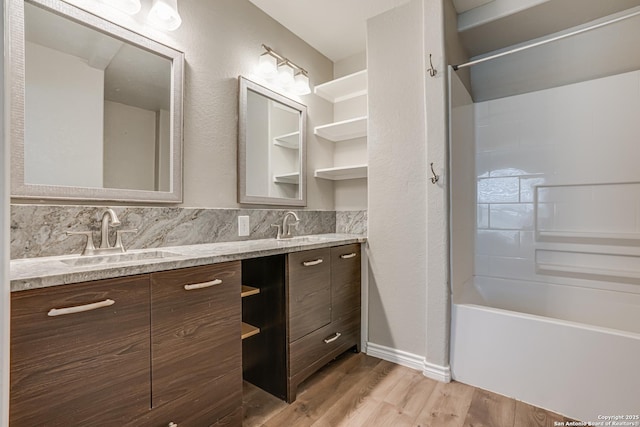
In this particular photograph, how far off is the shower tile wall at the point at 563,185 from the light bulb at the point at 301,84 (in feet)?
4.61

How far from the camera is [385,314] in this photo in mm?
2006

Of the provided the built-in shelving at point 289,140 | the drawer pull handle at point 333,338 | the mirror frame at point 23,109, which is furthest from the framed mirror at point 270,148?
the drawer pull handle at point 333,338

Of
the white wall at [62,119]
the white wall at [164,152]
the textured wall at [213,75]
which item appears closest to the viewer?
the white wall at [62,119]

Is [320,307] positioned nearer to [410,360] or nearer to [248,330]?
[248,330]

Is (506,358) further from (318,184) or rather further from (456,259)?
(318,184)

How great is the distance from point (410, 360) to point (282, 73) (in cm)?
216

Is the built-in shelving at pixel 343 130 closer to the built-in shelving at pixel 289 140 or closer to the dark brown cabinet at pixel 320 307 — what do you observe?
the built-in shelving at pixel 289 140

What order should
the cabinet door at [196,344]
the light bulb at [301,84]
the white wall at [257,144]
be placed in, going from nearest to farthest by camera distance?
1. the cabinet door at [196,344]
2. the white wall at [257,144]
3. the light bulb at [301,84]

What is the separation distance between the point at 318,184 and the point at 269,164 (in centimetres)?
55

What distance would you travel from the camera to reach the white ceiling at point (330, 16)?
1979 millimetres

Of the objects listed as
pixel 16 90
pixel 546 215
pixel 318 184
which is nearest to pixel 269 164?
pixel 318 184

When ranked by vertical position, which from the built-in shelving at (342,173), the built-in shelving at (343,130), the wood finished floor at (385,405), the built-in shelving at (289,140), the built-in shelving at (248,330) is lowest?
the wood finished floor at (385,405)

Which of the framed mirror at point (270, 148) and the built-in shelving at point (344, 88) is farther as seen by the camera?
the built-in shelving at point (344, 88)

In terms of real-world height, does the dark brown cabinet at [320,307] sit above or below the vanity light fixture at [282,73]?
below
